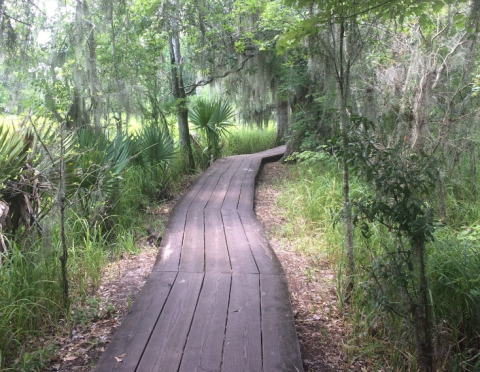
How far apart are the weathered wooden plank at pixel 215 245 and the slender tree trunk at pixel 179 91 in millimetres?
3146

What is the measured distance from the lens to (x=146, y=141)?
6.12 meters

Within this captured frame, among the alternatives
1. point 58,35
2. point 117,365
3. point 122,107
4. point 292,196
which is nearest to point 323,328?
point 117,365

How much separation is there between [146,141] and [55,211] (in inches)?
130

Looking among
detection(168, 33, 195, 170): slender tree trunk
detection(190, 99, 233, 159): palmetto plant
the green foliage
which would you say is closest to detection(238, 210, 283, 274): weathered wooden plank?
the green foliage

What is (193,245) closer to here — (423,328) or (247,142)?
(423,328)

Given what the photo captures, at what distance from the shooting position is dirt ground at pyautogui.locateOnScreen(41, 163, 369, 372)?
7.67ft

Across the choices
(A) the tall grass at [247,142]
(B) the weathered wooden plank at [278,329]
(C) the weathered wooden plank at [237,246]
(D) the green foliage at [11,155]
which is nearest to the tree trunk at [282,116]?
(A) the tall grass at [247,142]

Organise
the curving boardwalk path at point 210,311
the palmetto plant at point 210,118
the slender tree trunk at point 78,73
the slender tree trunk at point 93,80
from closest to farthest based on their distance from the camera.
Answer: the curving boardwalk path at point 210,311 → the slender tree trunk at point 78,73 → the slender tree trunk at point 93,80 → the palmetto plant at point 210,118

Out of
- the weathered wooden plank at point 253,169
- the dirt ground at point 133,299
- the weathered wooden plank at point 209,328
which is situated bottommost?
the dirt ground at point 133,299

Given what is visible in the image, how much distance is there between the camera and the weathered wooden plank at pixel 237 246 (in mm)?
3400

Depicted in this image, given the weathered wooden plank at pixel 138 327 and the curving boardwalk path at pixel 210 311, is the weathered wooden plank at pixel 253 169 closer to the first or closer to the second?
the curving boardwalk path at pixel 210 311

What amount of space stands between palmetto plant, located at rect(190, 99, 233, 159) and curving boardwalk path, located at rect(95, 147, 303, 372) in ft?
13.6

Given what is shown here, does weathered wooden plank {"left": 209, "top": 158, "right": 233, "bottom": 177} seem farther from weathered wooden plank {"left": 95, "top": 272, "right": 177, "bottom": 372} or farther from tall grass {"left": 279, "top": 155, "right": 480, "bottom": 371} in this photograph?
weathered wooden plank {"left": 95, "top": 272, "right": 177, "bottom": 372}

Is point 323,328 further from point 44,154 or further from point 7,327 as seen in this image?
point 44,154
